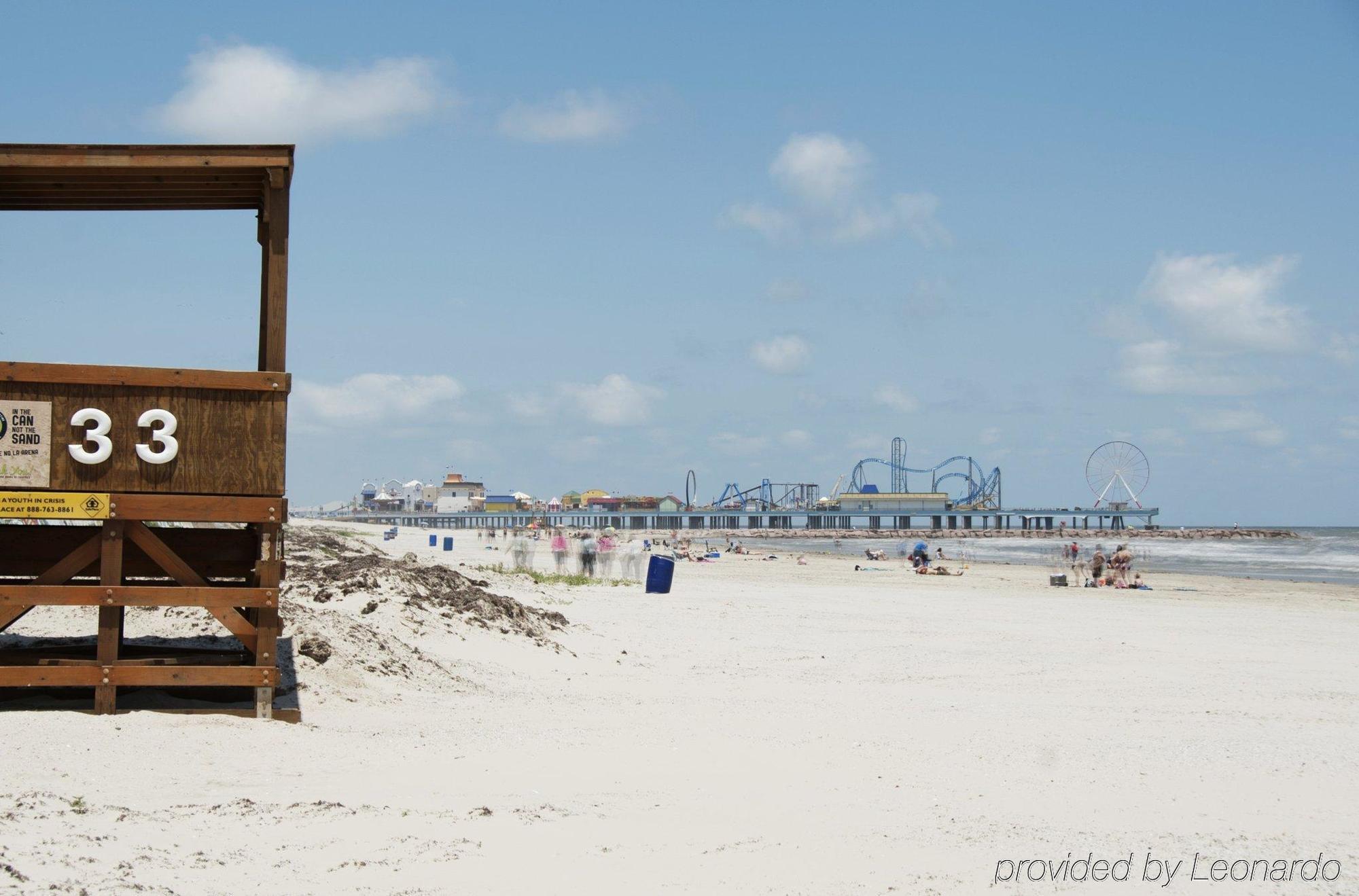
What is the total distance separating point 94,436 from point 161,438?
0.44m

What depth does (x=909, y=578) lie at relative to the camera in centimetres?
3806

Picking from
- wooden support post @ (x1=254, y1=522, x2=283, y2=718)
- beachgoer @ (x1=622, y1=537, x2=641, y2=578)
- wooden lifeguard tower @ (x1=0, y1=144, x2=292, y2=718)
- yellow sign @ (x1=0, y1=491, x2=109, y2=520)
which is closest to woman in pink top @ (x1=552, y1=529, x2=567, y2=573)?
beachgoer @ (x1=622, y1=537, x2=641, y2=578)

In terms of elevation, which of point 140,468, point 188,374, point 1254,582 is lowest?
point 1254,582

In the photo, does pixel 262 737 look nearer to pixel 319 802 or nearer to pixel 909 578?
pixel 319 802

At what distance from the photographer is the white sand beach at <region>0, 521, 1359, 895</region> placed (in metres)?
5.38

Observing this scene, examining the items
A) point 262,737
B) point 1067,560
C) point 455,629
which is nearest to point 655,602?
point 455,629

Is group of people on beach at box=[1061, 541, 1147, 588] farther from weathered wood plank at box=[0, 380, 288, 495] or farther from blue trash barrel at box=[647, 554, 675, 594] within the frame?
weathered wood plank at box=[0, 380, 288, 495]

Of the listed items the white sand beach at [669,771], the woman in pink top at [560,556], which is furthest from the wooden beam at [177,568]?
the woman in pink top at [560,556]

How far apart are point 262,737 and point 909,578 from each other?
3249 cm

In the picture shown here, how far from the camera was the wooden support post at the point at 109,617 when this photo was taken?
7.64m

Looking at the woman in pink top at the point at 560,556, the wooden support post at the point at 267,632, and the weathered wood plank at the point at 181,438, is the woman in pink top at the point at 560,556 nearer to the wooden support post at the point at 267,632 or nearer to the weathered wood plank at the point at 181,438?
the wooden support post at the point at 267,632

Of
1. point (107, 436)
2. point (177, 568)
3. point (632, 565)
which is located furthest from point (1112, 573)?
point (107, 436)

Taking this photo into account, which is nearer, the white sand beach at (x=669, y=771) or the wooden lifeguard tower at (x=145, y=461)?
the white sand beach at (x=669, y=771)

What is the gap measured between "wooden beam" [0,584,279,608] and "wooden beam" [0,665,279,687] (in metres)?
0.44
